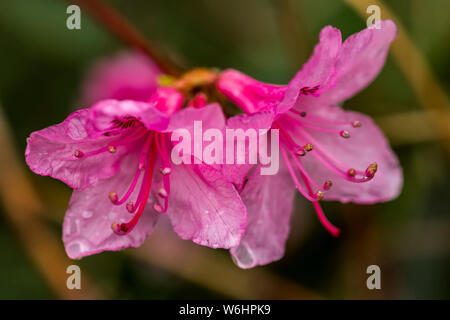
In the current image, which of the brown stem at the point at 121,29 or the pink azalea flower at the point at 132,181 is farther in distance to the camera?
the brown stem at the point at 121,29

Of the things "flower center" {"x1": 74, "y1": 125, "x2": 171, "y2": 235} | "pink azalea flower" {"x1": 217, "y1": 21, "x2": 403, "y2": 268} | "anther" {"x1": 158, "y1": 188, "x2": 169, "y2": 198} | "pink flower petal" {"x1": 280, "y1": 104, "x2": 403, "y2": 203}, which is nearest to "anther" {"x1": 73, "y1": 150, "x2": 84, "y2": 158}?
"flower center" {"x1": 74, "y1": 125, "x2": 171, "y2": 235}

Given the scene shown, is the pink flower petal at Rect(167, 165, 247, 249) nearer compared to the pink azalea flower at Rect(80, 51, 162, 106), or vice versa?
the pink flower petal at Rect(167, 165, 247, 249)

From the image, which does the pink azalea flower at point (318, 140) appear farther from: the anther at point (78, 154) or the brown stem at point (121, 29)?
the anther at point (78, 154)

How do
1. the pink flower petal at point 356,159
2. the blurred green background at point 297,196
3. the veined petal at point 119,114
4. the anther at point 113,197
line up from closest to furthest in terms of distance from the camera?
1. the veined petal at point 119,114
2. the anther at point 113,197
3. the pink flower petal at point 356,159
4. the blurred green background at point 297,196

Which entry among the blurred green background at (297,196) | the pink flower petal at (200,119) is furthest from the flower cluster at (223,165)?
the blurred green background at (297,196)

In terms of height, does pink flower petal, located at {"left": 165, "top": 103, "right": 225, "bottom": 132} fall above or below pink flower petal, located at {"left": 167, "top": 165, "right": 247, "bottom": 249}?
above

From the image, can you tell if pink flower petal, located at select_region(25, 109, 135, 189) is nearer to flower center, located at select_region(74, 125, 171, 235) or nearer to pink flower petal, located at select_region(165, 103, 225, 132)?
flower center, located at select_region(74, 125, 171, 235)
